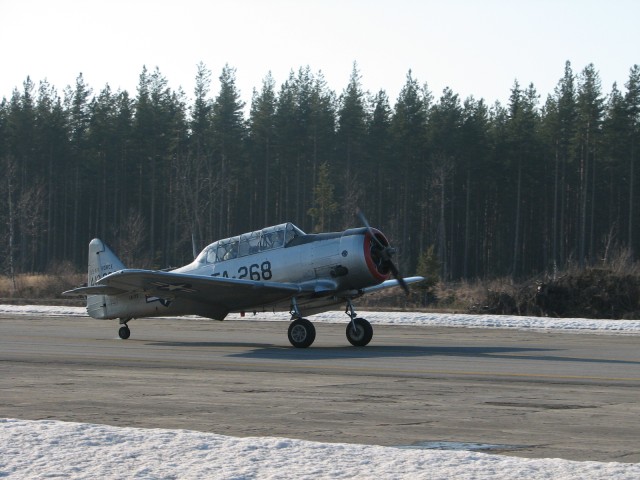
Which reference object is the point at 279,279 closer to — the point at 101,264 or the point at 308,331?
the point at 308,331

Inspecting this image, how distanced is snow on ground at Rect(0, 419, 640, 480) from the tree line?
72.2 meters

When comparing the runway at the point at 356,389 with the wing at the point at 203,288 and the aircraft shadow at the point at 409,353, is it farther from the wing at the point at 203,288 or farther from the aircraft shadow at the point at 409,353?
the wing at the point at 203,288

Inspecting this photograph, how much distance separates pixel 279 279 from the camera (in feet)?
76.3

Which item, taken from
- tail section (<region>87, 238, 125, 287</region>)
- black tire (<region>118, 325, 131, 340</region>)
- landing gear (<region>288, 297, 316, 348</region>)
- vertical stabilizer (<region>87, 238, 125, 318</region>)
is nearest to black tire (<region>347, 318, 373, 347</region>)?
landing gear (<region>288, 297, 316, 348</region>)

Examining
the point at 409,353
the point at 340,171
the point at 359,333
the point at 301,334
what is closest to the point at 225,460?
the point at 409,353

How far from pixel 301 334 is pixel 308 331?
0.17m

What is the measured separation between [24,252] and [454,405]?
83.6 m

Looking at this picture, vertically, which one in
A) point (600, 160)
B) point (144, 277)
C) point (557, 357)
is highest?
point (600, 160)

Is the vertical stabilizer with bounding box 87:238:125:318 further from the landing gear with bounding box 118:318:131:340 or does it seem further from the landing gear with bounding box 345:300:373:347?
the landing gear with bounding box 345:300:373:347

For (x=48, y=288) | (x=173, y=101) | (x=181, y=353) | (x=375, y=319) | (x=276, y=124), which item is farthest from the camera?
(x=173, y=101)

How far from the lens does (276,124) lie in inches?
3725

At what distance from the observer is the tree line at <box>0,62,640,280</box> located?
287ft

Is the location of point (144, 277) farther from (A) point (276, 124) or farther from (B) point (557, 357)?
(A) point (276, 124)

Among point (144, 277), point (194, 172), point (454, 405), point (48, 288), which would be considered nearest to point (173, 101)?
point (194, 172)
